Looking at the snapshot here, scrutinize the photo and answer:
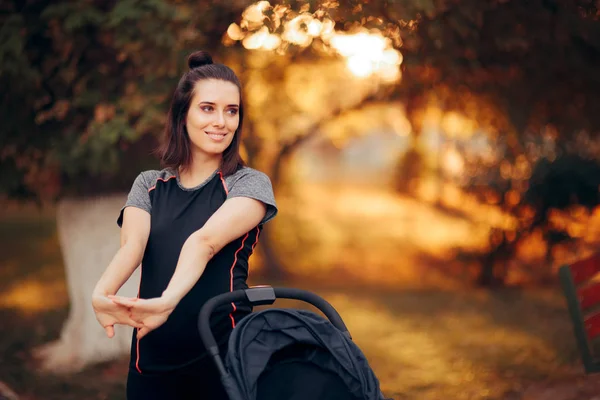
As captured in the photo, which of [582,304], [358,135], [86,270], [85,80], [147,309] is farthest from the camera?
[358,135]

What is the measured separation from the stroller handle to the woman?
11cm

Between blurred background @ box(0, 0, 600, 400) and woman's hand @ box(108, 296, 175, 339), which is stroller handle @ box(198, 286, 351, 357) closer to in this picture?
woman's hand @ box(108, 296, 175, 339)

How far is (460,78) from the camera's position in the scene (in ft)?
20.4

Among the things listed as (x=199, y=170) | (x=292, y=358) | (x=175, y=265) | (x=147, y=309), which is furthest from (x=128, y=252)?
(x=292, y=358)

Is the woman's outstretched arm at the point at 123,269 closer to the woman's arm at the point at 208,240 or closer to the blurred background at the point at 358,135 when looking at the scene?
the woman's arm at the point at 208,240

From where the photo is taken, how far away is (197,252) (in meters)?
2.32

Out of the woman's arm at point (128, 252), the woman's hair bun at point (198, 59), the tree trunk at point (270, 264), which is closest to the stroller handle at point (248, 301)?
the woman's arm at point (128, 252)

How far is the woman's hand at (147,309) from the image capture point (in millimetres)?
2238

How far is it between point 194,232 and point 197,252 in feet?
0.34

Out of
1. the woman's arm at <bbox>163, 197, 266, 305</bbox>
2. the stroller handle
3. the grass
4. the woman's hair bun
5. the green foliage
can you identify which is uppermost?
the green foliage

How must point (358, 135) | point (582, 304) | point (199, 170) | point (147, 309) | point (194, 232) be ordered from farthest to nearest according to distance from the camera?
1. point (358, 135)
2. point (582, 304)
3. point (199, 170)
4. point (194, 232)
5. point (147, 309)

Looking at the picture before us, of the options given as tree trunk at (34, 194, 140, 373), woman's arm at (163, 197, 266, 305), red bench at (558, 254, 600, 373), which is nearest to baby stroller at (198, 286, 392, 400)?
woman's arm at (163, 197, 266, 305)

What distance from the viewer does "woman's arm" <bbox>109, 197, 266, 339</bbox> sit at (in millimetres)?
2252

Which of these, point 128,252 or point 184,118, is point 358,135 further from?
point 128,252
